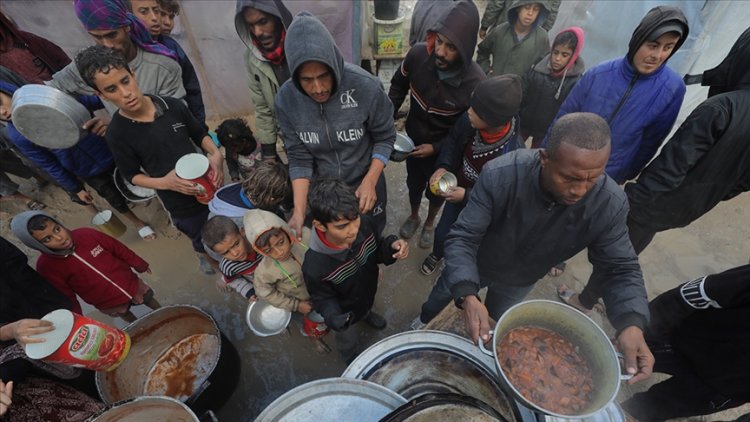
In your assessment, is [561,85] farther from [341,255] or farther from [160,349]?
[160,349]

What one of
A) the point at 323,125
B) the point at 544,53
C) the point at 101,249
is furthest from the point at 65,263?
the point at 544,53

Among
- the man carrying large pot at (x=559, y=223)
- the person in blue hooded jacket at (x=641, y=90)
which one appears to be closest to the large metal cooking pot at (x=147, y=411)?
the man carrying large pot at (x=559, y=223)

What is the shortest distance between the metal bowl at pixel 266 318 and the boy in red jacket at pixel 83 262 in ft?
3.55

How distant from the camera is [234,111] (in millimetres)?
5402

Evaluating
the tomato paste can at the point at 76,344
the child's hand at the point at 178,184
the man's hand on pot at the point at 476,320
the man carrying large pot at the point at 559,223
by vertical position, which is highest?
the man carrying large pot at the point at 559,223

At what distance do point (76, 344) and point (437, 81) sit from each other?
2975mm

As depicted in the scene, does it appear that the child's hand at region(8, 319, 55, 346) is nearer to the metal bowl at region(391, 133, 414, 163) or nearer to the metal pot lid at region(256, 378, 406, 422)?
→ the metal pot lid at region(256, 378, 406, 422)

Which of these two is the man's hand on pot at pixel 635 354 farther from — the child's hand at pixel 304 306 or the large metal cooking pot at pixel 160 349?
the large metal cooking pot at pixel 160 349

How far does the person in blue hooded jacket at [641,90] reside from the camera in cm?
238

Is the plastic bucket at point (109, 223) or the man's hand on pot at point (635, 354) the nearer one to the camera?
the man's hand on pot at point (635, 354)

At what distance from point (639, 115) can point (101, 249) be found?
14.3ft

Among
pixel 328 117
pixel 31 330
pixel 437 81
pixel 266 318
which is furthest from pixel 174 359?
pixel 437 81

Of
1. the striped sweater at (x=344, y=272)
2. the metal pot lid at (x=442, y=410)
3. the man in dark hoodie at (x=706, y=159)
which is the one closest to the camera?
the metal pot lid at (x=442, y=410)

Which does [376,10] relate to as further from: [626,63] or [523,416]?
[523,416]
